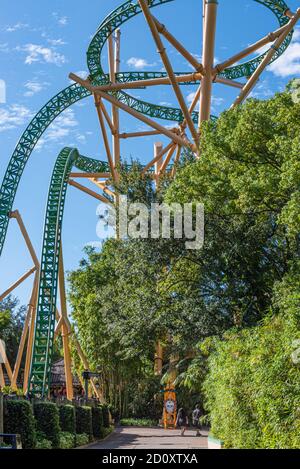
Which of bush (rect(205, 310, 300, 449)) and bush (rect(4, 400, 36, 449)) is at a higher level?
bush (rect(205, 310, 300, 449))

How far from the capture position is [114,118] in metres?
27.7

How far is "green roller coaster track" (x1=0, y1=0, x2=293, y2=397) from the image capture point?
70.4ft

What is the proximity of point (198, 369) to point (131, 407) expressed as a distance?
44.0ft

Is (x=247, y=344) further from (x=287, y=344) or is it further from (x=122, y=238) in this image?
(x=122, y=238)

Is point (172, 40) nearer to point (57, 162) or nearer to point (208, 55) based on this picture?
point (208, 55)

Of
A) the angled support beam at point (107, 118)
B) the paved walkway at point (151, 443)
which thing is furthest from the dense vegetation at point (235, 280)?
the angled support beam at point (107, 118)

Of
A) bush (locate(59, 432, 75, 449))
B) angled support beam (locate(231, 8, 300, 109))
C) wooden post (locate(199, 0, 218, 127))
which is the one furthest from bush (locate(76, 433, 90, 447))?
angled support beam (locate(231, 8, 300, 109))

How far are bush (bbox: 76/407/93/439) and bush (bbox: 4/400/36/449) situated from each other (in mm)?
5300

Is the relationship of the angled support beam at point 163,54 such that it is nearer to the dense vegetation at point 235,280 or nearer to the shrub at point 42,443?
the dense vegetation at point 235,280

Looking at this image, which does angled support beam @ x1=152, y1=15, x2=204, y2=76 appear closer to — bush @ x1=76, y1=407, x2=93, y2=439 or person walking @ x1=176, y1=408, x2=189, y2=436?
bush @ x1=76, y1=407, x2=93, y2=439

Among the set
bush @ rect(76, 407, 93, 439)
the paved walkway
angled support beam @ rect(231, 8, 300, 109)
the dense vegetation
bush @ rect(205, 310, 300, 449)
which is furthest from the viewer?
angled support beam @ rect(231, 8, 300, 109)

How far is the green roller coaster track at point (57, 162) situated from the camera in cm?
2145

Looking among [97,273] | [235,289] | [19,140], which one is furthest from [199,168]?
[97,273]

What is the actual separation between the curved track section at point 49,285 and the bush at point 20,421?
7.58 m
